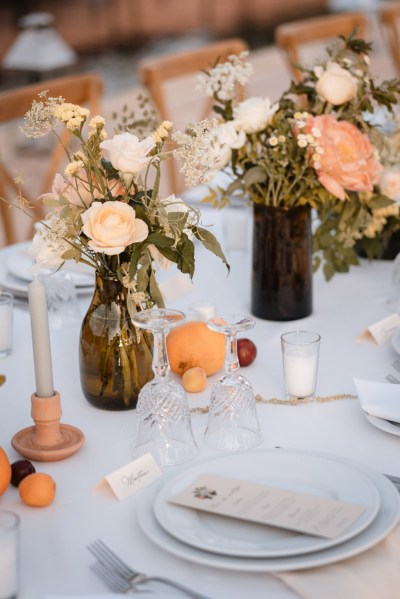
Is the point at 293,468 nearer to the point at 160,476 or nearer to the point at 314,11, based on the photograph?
the point at 160,476

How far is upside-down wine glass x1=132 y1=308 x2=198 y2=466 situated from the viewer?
3.96ft

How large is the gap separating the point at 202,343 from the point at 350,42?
63cm

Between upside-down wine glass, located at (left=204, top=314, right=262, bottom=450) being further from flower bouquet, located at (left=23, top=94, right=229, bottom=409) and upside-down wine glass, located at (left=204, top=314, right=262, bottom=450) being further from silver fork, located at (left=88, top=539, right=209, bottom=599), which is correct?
silver fork, located at (left=88, top=539, right=209, bottom=599)

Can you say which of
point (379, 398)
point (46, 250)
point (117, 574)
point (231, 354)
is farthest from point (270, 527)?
point (46, 250)

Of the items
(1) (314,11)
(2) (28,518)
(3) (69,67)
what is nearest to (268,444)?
(2) (28,518)

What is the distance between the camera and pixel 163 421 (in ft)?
3.96

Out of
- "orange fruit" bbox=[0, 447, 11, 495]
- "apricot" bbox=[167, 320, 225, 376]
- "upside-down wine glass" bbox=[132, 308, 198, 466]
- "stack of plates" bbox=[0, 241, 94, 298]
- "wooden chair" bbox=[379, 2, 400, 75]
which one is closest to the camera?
"orange fruit" bbox=[0, 447, 11, 495]

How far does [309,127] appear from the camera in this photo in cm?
156

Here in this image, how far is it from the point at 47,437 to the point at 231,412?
0.78ft

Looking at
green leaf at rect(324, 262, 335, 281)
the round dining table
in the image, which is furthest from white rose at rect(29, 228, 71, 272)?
green leaf at rect(324, 262, 335, 281)

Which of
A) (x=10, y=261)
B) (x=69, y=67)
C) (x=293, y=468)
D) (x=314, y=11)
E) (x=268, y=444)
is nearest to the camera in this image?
(x=293, y=468)

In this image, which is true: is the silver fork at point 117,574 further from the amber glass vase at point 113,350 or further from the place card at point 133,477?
the amber glass vase at point 113,350

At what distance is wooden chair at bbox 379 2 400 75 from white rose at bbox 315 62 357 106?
225 centimetres

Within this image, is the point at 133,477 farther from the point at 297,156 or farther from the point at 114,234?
the point at 297,156
